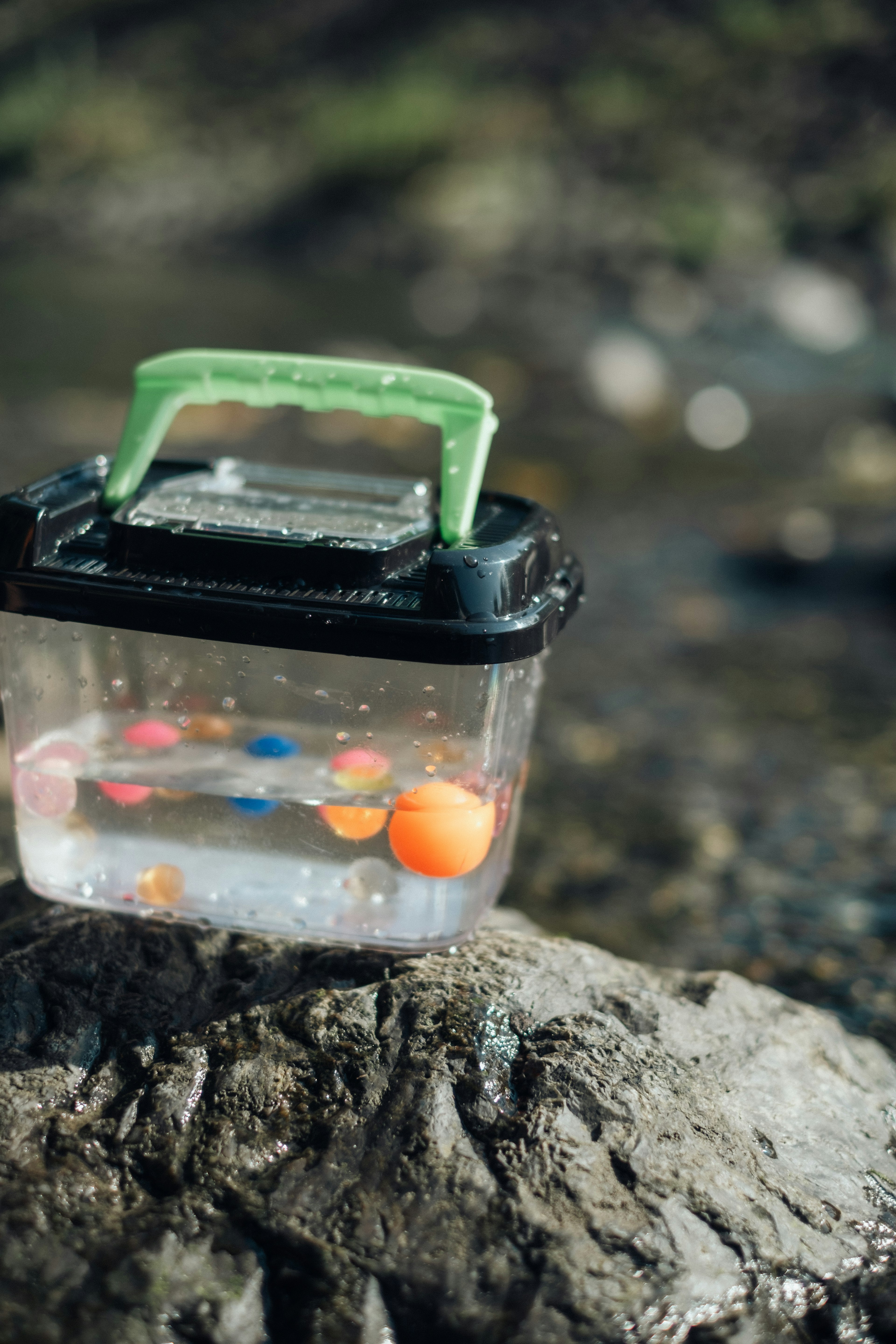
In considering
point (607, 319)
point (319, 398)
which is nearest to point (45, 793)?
point (319, 398)

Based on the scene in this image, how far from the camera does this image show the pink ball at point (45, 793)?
1849mm

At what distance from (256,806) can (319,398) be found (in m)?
0.70

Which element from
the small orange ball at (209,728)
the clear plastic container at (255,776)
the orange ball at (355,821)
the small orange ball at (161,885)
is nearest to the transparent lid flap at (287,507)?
the clear plastic container at (255,776)

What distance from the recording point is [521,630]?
1.61 metres

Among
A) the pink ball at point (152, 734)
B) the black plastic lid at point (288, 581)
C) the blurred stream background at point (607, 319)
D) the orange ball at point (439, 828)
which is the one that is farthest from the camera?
the blurred stream background at point (607, 319)

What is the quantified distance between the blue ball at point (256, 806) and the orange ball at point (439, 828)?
0.69ft

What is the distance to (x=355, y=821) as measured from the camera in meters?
1.77

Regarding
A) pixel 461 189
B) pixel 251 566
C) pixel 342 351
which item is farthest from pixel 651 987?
pixel 461 189

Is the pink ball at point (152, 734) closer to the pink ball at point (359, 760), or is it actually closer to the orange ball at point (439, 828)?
the pink ball at point (359, 760)

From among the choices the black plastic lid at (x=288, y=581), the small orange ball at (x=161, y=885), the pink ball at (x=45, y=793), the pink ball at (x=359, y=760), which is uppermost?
the black plastic lid at (x=288, y=581)

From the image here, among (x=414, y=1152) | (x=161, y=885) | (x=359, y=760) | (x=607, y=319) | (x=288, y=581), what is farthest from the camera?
(x=607, y=319)

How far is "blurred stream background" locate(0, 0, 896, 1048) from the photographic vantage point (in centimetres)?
342

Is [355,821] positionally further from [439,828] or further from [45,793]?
[45,793]

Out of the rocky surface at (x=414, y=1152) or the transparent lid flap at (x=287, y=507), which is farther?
the transparent lid flap at (x=287, y=507)
